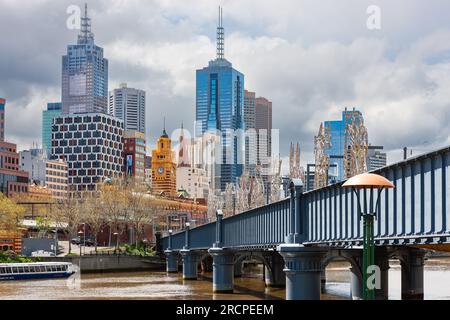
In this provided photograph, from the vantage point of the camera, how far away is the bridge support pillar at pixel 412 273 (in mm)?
84875

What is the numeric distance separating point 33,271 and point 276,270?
134 feet

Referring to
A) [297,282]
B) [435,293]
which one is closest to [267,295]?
[435,293]

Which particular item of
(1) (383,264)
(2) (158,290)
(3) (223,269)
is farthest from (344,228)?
Result: (2) (158,290)

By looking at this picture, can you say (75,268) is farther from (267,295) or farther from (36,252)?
(267,295)

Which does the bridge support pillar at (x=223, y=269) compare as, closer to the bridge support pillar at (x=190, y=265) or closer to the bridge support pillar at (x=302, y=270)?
the bridge support pillar at (x=190, y=265)

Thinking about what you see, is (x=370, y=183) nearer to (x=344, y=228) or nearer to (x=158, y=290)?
(x=344, y=228)

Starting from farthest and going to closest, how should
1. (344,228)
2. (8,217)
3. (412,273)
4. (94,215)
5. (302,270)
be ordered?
1. (94,215)
2. (8,217)
3. (412,273)
4. (302,270)
5. (344,228)

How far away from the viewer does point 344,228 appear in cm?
5191

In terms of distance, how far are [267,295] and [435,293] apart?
17202 mm

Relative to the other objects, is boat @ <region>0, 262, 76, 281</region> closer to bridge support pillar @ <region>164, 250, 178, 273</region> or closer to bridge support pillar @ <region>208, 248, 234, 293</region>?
bridge support pillar @ <region>164, 250, 178, 273</region>

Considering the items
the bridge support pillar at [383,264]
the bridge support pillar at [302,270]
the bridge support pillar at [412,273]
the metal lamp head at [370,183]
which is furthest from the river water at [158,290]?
the metal lamp head at [370,183]

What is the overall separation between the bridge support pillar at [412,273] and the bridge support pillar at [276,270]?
24048 mm

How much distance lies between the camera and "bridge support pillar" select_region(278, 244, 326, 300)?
2211 inches

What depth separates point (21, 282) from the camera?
4803 inches
